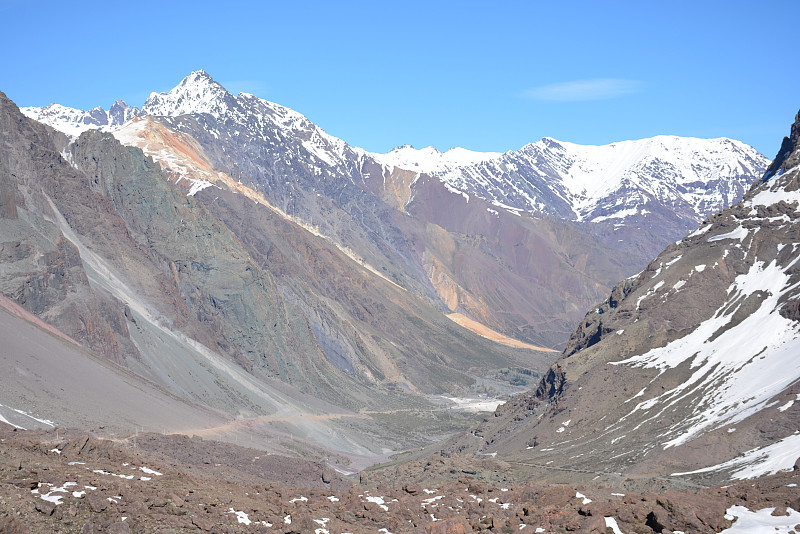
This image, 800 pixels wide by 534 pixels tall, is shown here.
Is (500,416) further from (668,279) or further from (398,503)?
(398,503)

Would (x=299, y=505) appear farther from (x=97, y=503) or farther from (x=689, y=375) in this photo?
(x=689, y=375)

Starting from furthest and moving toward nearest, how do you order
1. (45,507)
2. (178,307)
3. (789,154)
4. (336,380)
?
(336,380) < (178,307) < (789,154) < (45,507)

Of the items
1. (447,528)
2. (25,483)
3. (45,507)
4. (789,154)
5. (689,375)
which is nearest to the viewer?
(45,507)

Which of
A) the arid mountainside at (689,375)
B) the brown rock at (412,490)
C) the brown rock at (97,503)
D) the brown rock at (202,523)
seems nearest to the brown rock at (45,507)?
the brown rock at (97,503)

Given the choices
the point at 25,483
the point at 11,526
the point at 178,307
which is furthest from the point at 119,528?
the point at 178,307

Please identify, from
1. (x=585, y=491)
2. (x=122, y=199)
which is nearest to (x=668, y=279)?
(x=585, y=491)

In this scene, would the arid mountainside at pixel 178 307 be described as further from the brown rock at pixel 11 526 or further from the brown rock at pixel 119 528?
the brown rock at pixel 11 526

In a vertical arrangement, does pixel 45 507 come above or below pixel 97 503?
below

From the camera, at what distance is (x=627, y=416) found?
8638 cm

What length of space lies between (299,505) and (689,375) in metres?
57.3

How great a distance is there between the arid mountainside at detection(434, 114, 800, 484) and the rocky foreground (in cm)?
2280

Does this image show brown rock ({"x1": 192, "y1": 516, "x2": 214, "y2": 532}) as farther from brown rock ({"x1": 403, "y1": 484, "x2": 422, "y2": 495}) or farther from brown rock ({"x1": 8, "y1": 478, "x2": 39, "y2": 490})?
brown rock ({"x1": 403, "y1": 484, "x2": 422, "y2": 495})

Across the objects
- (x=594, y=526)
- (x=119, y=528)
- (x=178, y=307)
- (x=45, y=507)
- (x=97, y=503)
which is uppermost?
(x=178, y=307)

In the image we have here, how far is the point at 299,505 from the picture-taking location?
127 feet
